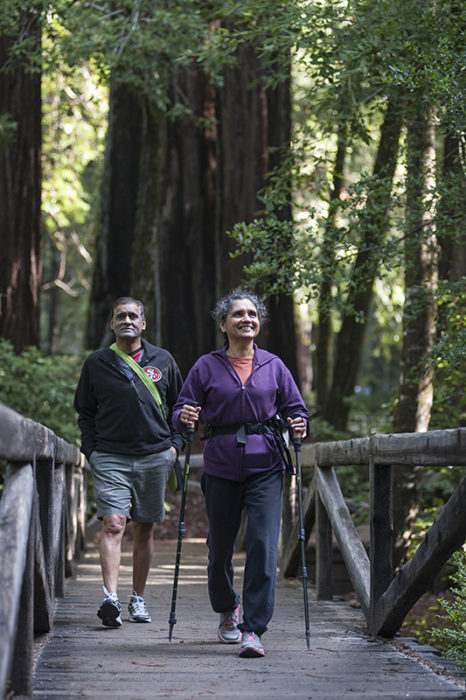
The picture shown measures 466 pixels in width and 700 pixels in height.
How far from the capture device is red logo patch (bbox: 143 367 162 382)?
6234 millimetres

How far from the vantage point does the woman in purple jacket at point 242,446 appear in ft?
16.9

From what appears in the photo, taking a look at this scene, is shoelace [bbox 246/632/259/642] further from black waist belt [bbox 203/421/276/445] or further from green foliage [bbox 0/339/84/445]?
green foliage [bbox 0/339/84/445]

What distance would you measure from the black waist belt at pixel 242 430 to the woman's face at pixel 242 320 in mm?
469

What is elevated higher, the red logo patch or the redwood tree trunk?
the redwood tree trunk

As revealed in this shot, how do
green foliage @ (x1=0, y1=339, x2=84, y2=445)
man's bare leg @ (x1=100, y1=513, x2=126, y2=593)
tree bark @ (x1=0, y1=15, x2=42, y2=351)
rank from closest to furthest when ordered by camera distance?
man's bare leg @ (x1=100, y1=513, x2=126, y2=593) < green foliage @ (x1=0, y1=339, x2=84, y2=445) < tree bark @ (x1=0, y1=15, x2=42, y2=351)

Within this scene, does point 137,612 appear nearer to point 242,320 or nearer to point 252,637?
point 252,637

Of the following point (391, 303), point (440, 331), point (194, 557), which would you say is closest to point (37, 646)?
point (440, 331)

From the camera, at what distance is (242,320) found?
17.6ft

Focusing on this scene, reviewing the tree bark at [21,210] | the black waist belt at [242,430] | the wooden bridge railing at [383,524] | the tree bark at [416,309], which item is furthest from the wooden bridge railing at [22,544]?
the tree bark at [21,210]

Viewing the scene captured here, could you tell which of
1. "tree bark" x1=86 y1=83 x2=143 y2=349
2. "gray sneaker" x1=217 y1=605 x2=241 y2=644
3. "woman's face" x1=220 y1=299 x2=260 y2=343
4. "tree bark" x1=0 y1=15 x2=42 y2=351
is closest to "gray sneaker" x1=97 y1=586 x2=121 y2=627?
"gray sneaker" x1=217 y1=605 x2=241 y2=644

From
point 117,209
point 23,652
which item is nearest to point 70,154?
point 117,209

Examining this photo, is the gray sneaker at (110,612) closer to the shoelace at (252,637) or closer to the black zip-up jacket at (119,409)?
the black zip-up jacket at (119,409)

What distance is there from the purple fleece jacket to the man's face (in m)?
0.89

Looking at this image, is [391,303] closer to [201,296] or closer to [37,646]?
[201,296]
